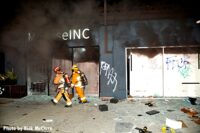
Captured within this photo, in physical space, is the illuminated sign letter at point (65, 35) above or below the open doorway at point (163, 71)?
above

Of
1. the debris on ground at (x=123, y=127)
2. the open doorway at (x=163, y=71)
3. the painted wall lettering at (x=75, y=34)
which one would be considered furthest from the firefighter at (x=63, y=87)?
the open doorway at (x=163, y=71)

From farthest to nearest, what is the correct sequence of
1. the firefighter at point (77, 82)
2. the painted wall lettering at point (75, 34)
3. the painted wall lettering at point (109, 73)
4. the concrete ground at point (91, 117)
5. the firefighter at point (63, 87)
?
1. the painted wall lettering at point (75, 34)
2. the painted wall lettering at point (109, 73)
3. the firefighter at point (77, 82)
4. the firefighter at point (63, 87)
5. the concrete ground at point (91, 117)

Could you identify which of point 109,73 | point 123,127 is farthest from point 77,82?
point 123,127

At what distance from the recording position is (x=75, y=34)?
9.99 metres

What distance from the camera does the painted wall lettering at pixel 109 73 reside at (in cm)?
955

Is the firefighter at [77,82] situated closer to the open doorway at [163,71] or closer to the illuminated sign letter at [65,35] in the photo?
the illuminated sign letter at [65,35]

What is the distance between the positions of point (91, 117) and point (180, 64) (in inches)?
203

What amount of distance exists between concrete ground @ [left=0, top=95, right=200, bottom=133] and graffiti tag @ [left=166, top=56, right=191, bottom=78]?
1.32 m

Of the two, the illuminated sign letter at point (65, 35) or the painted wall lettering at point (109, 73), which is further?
the illuminated sign letter at point (65, 35)

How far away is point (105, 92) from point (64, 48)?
3.07m

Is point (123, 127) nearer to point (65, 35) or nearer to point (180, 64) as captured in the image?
point (180, 64)

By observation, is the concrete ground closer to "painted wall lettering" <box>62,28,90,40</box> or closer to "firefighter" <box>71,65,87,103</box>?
"firefighter" <box>71,65,87,103</box>

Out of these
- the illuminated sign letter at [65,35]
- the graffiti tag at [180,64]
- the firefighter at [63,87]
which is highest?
the illuminated sign letter at [65,35]

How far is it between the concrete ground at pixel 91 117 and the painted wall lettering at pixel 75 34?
3233mm
